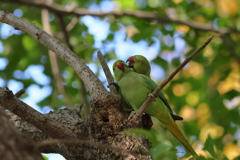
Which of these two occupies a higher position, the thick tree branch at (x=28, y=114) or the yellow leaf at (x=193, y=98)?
the yellow leaf at (x=193, y=98)

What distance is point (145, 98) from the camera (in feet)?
8.46

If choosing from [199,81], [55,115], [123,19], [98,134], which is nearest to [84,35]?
[123,19]

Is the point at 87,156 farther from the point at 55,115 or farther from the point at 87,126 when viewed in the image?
the point at 55,115

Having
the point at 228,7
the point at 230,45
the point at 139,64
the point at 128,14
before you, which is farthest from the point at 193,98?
the point at 139,64

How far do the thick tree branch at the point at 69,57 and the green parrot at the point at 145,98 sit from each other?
0.43 metres

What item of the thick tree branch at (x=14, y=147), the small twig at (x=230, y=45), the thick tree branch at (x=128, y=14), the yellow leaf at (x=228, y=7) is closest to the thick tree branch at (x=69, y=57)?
the thick tree branch at (x=14, y=147)

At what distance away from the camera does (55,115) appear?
244cm

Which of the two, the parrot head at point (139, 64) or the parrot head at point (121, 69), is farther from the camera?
the parrot head at point (139, 64)

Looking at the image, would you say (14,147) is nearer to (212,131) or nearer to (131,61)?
(131,61)

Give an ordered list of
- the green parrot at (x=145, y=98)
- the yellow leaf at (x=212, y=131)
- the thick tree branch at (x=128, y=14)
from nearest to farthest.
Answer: the green parrot at (x=145, y=98), the thick tree branch at (x=128, y=14), the yellow leaf at (x=212, y=131)

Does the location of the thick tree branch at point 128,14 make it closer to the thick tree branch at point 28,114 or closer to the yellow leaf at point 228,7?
the yellow leaf at point 228,7

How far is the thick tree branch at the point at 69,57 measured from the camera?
220 cm

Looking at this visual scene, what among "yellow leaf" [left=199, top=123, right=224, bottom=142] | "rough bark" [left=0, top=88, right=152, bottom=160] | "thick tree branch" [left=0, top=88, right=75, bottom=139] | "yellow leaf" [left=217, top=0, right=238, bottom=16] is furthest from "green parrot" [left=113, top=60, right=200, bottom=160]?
"yellow leaf" [left=217, top=0, right=238, bottom=16]

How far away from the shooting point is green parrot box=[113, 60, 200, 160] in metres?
2.52
